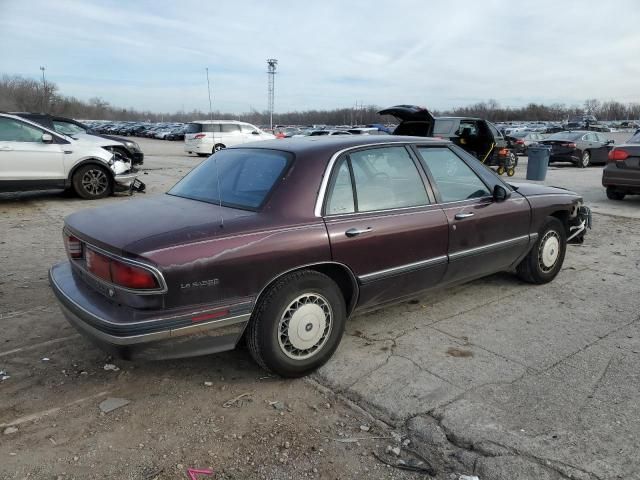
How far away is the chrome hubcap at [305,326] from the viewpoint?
3096mm

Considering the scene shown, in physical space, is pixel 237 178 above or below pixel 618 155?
below

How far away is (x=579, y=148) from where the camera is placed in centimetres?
1855

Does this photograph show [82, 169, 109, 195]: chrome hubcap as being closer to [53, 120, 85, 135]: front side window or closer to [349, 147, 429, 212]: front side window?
[53, 120, 85, 135]: front side window

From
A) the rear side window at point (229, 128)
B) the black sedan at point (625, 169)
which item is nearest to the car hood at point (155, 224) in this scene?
the black sedan at point (625, 169)

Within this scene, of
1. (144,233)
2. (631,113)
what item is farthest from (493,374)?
(631,113)

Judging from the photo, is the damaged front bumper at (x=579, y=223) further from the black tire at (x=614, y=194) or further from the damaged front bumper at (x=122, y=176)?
the damaged front bumper at (x=122, y=176)

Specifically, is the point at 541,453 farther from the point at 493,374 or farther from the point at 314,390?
the point at 314,390

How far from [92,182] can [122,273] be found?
8.21 m

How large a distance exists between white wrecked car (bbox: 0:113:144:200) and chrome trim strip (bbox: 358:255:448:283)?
8171mm

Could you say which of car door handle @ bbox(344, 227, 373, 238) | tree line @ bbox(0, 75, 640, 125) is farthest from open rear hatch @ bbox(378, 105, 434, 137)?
tree line @ bbox(0, 75, 640, 125)

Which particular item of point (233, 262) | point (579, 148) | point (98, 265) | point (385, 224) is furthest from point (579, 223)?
point (579, 148)

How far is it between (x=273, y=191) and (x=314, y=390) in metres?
1.29

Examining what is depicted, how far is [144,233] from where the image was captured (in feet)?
9.23

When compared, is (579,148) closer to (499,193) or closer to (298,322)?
(499,193)
